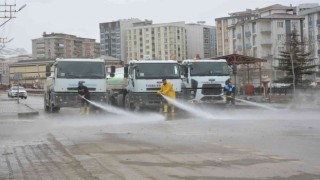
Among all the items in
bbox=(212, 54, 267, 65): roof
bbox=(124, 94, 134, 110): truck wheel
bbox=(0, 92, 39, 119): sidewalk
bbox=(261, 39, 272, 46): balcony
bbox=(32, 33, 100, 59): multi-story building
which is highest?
bbox=(32, 33, 100, 59): multi-story building

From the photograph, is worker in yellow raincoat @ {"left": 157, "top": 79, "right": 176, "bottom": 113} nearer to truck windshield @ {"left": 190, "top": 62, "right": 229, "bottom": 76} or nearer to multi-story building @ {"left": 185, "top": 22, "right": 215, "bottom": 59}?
truck windshield @ {"left": 190, "top": 62, "right": 229, "bottom": 76}

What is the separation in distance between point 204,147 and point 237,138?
2.00 metres

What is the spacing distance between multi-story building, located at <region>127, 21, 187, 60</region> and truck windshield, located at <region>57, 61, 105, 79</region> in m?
109

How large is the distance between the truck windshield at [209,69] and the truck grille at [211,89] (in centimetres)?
67

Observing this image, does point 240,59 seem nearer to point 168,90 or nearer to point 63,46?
point 168,90

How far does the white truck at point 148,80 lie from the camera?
24.4 meters

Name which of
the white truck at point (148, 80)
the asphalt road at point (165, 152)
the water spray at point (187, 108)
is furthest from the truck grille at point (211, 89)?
the asphalt road at point (165, 152)

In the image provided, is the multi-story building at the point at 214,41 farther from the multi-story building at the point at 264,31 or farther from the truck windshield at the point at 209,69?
the truck windshield at the point at 209,69

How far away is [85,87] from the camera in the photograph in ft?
77.5

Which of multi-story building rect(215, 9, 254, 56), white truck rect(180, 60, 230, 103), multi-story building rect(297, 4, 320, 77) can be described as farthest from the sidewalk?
multi-story building rect(215, 9, 254, 56)

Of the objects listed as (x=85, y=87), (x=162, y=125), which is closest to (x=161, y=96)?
(x=85, y=87)

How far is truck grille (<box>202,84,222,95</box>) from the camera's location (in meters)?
→ 27.0

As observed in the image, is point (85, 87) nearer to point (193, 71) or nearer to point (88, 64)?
point (88, 64)

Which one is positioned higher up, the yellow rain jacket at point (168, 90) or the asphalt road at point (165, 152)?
the yellow rain jacket at point (168, 90)
